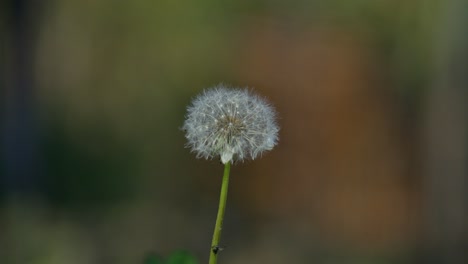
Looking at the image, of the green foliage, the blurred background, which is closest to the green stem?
the green foliage

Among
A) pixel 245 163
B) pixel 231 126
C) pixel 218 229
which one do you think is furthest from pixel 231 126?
pixel 245 163

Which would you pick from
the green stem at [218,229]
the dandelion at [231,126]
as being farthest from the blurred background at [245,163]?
the green stem at [218,229]

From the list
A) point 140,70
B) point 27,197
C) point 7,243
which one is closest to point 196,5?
point 140,70

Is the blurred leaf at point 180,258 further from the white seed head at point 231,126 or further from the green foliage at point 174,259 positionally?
the white seed head at point 231,126

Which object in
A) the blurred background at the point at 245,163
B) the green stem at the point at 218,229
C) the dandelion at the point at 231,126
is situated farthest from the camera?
the blurred background at the point at 245,163

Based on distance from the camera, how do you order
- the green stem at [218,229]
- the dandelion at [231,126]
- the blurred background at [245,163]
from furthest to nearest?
the blurred background at [245,163] < the dandelion at [231,126] < the green stem at [218,229]

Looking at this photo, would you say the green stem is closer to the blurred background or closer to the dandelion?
the dandelion

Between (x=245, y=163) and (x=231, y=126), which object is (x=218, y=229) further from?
(x=245, y=163)
